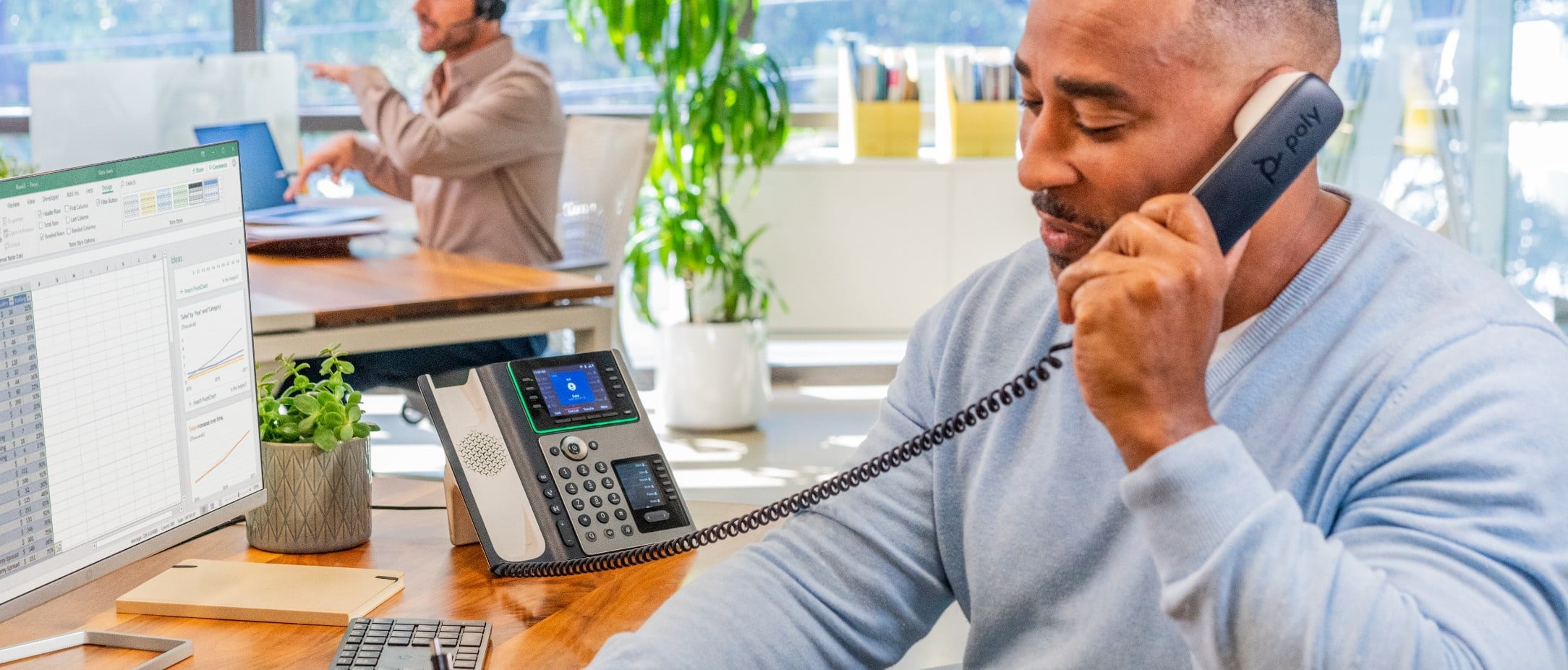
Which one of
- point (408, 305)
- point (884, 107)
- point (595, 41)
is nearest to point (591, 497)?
point (408, 305)

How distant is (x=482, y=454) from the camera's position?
1.41 meters

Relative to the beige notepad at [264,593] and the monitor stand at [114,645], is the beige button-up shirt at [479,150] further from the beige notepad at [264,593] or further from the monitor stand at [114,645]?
the monitor stand at [114,645]

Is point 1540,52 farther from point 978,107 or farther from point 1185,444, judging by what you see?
point 1185,444

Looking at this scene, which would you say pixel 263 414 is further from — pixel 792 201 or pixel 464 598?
pixel 792 201

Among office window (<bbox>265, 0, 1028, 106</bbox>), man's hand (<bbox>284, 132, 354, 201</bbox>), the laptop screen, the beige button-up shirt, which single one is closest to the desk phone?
the laptop screen

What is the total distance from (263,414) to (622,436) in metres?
0.35

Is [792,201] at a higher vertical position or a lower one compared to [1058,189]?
lower

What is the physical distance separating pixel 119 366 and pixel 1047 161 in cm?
71

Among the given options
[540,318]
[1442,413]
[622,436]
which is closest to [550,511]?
[622,436]

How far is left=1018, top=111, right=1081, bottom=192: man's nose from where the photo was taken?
1.03 metres

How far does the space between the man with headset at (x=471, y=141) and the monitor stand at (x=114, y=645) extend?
2.50 m

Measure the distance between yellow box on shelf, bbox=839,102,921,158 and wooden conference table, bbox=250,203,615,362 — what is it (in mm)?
2179

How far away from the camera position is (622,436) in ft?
4.86

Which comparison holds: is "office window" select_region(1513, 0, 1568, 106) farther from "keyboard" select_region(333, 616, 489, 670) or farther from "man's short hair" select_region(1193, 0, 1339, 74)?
"keyboard" select_region(333, 616, 489, 670)
